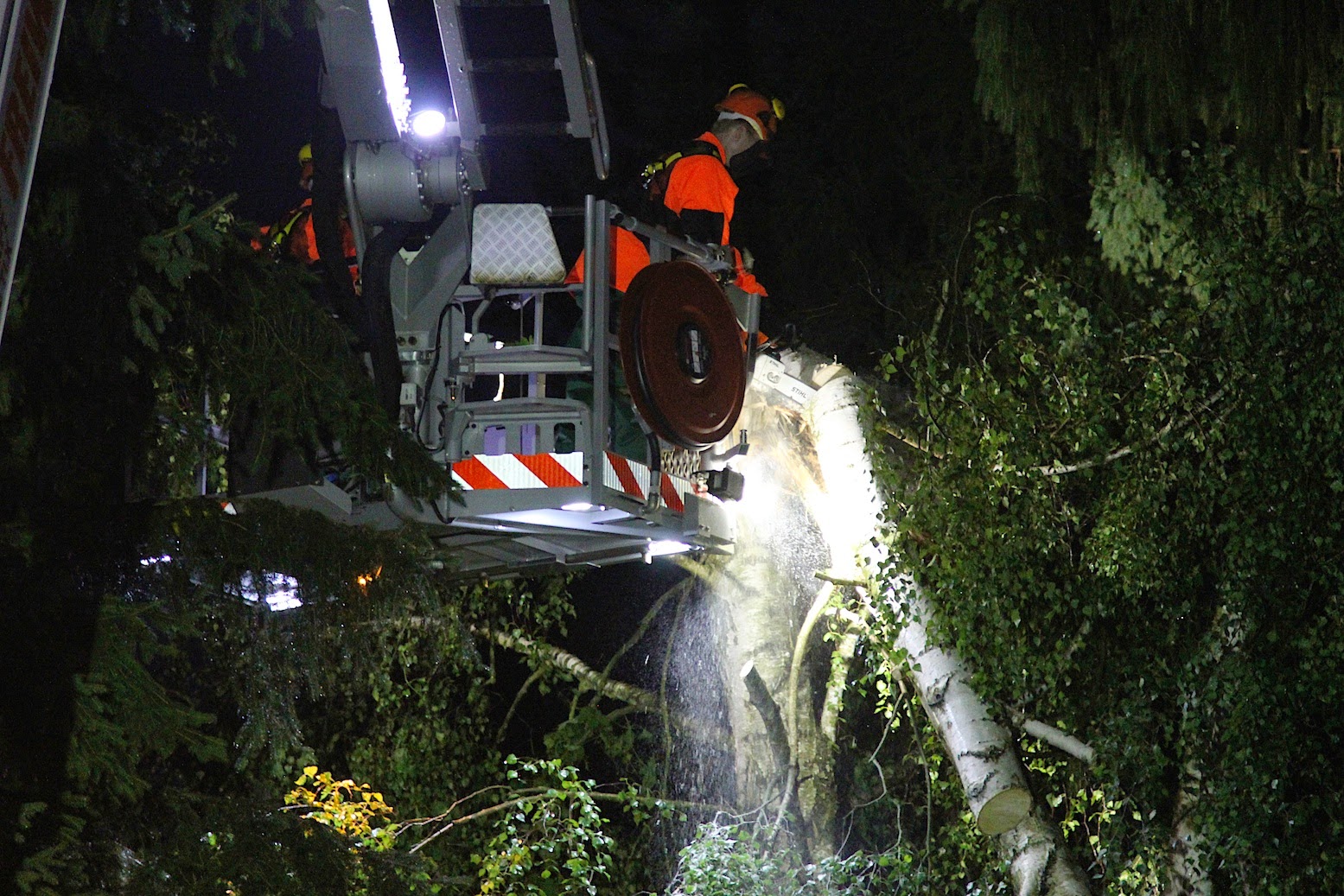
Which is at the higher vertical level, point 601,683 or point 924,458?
point 924,458

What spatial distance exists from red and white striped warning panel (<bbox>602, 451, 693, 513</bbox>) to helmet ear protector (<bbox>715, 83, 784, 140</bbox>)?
6.32ft

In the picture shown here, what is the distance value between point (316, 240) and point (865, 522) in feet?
9.80

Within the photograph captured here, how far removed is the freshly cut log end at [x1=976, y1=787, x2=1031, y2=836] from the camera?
22.1 feet

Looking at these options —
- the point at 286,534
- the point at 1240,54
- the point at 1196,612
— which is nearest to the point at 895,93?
the point at 1240,54

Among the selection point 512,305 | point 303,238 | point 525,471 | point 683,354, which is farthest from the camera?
point 303,238

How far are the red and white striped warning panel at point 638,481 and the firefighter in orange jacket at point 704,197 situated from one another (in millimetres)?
818

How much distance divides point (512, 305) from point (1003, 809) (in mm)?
3082

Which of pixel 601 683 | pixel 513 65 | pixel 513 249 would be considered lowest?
pixel 601 683

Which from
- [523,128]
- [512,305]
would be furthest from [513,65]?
[512,305]

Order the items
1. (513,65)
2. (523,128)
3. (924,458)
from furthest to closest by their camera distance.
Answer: (924,458) → (523,128) → (513,65)

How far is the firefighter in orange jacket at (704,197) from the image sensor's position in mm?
6738

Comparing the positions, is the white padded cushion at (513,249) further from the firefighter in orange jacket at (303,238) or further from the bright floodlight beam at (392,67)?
the firefighter in orange jacket at (303,238)

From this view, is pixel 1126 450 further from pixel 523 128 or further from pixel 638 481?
pixel 523 128

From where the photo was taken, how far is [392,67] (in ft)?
21.4
